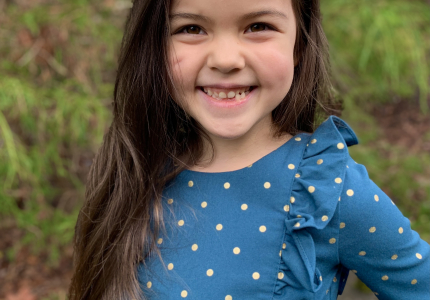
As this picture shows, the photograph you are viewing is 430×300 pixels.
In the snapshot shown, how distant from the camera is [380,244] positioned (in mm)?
965

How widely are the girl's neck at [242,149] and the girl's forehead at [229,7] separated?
0.33 metres

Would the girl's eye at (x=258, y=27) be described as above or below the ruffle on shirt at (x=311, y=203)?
above

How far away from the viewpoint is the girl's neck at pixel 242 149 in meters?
1.14

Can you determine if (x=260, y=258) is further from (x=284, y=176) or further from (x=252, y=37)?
(x=252, y=37)

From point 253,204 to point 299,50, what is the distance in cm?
44

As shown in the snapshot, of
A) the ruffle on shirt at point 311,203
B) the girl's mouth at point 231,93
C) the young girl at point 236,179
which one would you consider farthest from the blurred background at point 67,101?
the ruffle on shirt at point 311,203

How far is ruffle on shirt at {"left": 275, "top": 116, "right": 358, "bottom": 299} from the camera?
0.97m

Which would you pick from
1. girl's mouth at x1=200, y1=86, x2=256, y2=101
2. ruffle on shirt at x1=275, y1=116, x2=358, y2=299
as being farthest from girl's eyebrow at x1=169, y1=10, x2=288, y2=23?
ruffle on shirt at x1=275, y1=116, x2=358, y2=299

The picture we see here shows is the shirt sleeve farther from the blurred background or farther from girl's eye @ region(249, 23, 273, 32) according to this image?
the blurred background

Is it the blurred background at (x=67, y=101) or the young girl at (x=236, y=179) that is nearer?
the young girl at (x=236, y=179)

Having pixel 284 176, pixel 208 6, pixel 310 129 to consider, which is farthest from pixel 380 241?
pixel 208 6

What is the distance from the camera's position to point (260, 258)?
1.02 m

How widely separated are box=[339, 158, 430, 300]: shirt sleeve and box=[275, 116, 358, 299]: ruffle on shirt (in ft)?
0.12

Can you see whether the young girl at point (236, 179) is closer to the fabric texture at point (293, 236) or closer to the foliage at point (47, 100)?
the fabric texture at point (293, 236)
